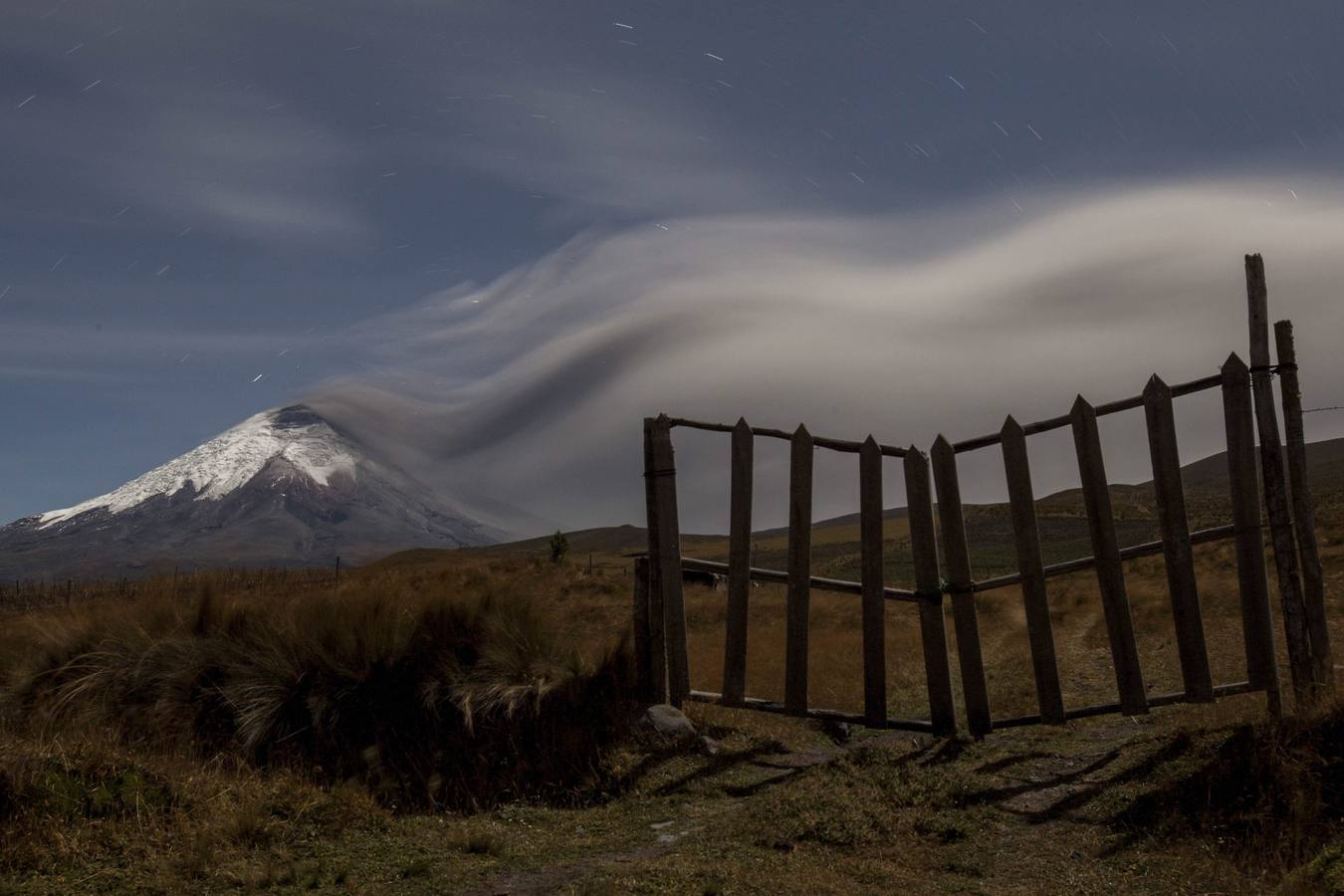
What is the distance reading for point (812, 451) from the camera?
29.8 feet

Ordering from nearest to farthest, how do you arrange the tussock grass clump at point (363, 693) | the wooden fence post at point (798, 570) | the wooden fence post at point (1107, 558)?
1. the tussock grass clump at point (363, 693)
2. the wooden fence post at point (1107, 558)
3. the wooden fence post at point (798, 570)

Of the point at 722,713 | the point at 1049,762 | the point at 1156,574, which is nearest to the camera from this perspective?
the point at 1049,762

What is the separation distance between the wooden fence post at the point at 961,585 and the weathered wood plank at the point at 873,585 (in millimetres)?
527

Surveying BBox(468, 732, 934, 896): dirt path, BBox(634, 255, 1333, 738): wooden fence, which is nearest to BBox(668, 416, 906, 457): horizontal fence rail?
BBox(634, 255, 1333, 738): wooden fence

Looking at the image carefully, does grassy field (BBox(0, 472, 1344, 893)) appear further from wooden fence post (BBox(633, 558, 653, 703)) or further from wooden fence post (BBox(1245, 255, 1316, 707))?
wooden fence post (BBox(1245, 255, 1316, 707))

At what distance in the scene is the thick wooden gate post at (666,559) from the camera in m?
9.17

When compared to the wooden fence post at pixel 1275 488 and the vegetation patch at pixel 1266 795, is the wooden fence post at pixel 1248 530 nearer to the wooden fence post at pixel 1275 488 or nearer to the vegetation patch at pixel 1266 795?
the wooden fence post at pixel 1275 488

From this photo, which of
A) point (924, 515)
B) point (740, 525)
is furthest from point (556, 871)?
point (924, 515)

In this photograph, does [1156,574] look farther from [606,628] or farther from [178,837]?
[178,837]

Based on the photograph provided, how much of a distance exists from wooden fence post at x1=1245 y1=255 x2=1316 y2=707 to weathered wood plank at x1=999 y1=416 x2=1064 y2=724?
5.49 feet

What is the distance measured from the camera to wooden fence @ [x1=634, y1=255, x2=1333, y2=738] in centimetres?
787

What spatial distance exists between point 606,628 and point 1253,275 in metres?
10.3

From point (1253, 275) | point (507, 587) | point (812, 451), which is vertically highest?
point (1253, 275)

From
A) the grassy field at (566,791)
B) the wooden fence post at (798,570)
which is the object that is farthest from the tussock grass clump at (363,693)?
the wooden fence post at (798,570)
